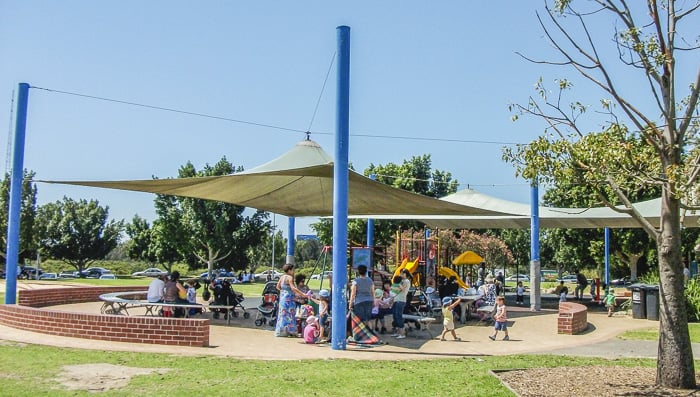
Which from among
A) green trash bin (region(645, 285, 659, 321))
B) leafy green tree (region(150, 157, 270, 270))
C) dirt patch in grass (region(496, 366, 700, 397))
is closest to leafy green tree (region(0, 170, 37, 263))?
leafy green tree (region(150, 157, 270, 270))

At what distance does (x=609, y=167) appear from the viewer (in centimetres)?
671

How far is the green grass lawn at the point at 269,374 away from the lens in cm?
623

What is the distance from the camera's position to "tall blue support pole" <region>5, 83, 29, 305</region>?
485 inches

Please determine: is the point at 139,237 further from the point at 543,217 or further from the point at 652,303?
the point at 652,303

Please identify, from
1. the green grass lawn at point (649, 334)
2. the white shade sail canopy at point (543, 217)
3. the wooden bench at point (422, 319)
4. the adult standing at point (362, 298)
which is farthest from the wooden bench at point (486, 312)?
the adult standing at point (362, 298)

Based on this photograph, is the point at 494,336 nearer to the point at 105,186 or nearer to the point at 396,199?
the point at 396,199

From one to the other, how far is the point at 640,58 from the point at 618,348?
5.65m

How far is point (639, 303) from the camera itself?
16.0 metres

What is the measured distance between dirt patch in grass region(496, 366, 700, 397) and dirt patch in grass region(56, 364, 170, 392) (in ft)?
13.1

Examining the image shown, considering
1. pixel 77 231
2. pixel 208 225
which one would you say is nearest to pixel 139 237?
pixel 77 231

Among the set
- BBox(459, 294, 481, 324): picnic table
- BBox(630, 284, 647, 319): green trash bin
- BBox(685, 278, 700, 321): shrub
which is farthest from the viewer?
BBox(630, 284, 647, 319): green trash bin

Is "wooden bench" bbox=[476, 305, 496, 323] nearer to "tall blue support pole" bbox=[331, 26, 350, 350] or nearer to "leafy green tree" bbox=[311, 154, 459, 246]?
"tall blue support pole" bbox=[331, 26, 350, 350]

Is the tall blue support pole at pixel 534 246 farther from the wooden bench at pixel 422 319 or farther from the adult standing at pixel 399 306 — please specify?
the adult standing at pixel 399 306

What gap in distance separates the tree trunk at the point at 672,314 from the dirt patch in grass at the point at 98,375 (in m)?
5.39
